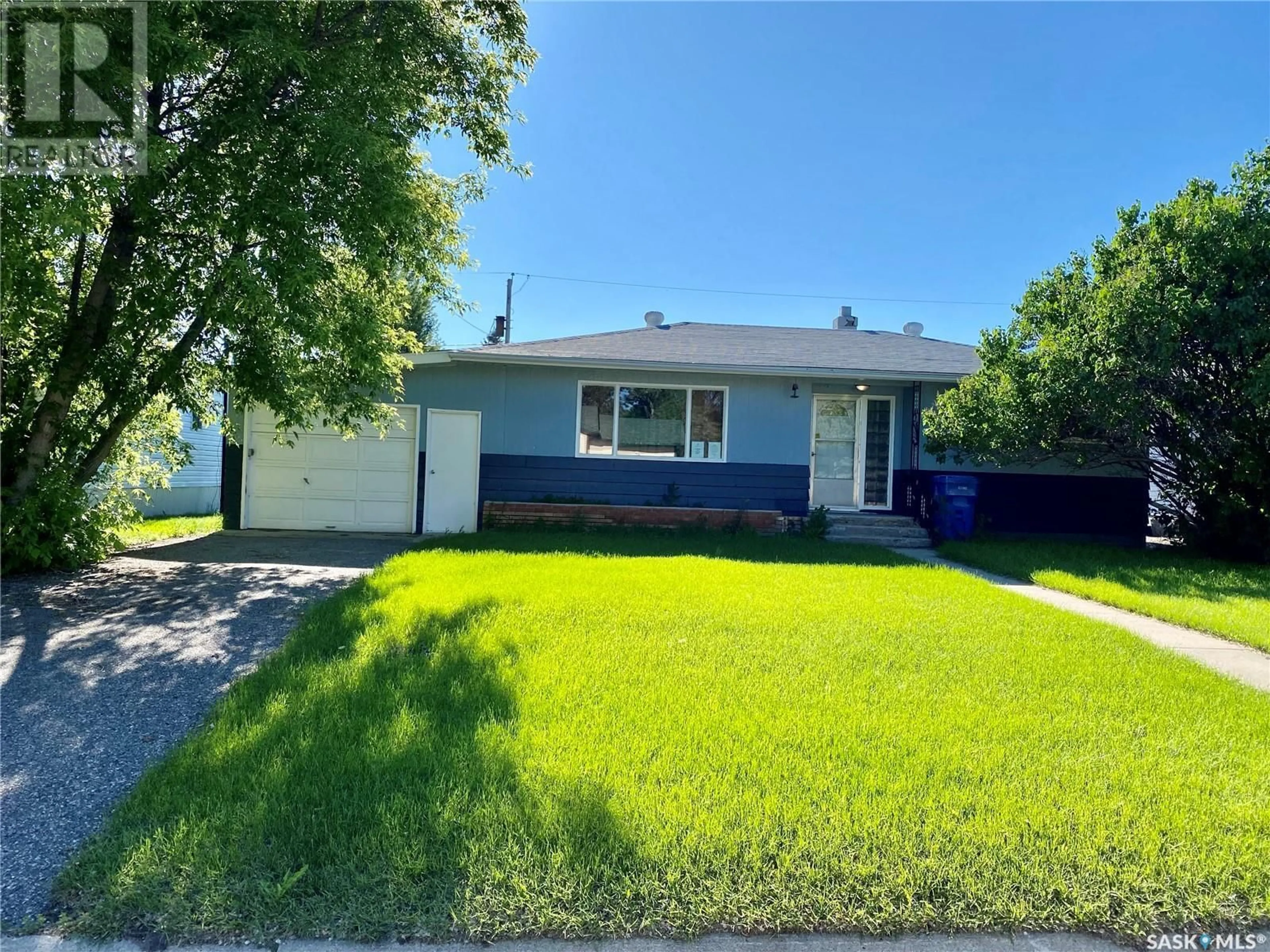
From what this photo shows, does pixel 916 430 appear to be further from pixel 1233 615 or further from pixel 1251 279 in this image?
pixel 1233 615

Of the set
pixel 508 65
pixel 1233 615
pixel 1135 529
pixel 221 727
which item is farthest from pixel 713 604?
pixel 1135 529

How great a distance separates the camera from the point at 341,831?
232cm

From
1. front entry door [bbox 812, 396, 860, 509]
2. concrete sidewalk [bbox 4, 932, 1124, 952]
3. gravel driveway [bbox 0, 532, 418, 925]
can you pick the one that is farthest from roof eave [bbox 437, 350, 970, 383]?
concrete sidewalk [bbox 4, 932, 1124, 952]

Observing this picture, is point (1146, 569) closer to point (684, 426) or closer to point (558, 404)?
point (684, 426)

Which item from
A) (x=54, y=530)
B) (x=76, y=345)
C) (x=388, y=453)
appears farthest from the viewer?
(x=388, y=453)

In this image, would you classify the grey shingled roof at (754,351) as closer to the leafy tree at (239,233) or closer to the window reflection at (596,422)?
the window reflection at (596,422)

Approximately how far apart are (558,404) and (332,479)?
4140 mm

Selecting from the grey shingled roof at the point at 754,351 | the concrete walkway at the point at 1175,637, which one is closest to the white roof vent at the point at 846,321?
the grey shingled roof at the point at 754,351

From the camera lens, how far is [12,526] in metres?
6.32

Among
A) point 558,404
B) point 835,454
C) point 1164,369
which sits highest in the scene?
point 1164,369

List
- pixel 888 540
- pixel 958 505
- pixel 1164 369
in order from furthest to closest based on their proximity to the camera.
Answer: pixel 888 540, pixel 958 505, pixel 1164 369

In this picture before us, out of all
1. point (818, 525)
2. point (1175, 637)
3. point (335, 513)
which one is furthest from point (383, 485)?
point (1175, 637)

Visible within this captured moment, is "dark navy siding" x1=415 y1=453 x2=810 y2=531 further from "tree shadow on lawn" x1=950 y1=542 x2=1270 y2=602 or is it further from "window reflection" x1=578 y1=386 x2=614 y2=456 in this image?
"tree shadow on lawn" x1=950 y1=542 x2=1270 y2=602

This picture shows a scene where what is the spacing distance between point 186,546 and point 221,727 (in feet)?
24.4
